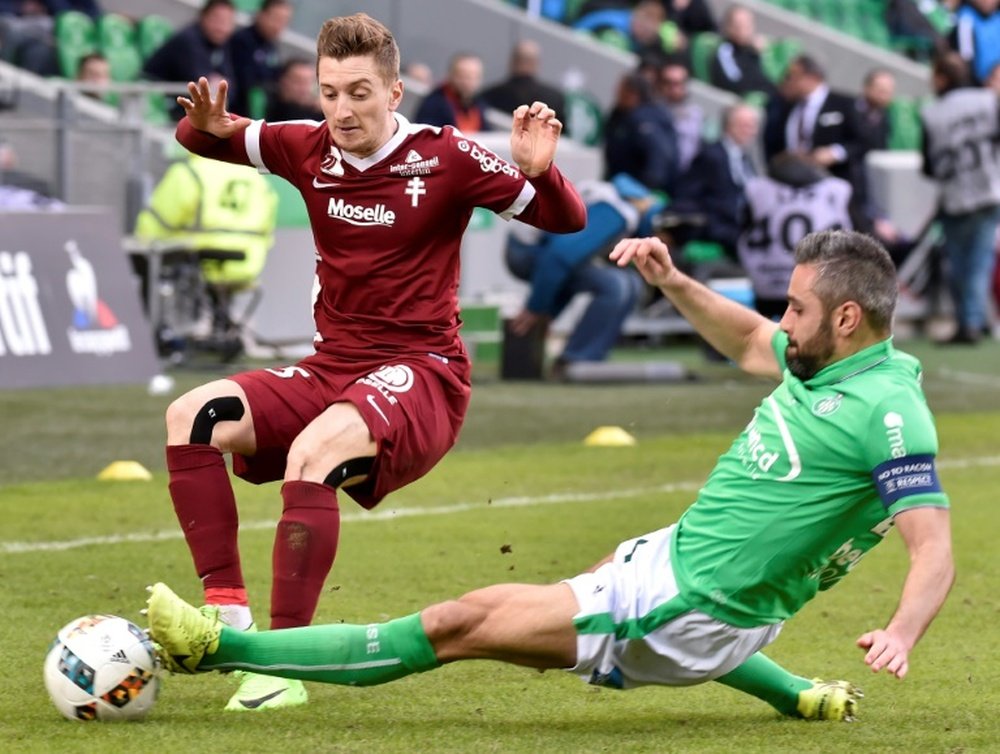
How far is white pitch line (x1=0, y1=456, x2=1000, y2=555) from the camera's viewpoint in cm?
809

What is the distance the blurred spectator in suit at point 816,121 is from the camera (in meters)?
17.2

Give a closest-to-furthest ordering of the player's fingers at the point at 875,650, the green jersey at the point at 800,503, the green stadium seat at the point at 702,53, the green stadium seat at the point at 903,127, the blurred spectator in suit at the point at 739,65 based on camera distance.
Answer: the player's fingers at the point at 875,650
the green jersey at the point at 800,503
the blurred spectator in suit at the point at 739,65
the green stadium seat at the point at 903,127
the green stadium seat at the point at 702,53

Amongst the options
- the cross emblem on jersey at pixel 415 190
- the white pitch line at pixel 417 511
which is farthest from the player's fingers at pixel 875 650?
the white pitch line at pixel 417 511

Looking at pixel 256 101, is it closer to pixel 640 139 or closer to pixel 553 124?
pixel 640 139

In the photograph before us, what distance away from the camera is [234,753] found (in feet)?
15.8

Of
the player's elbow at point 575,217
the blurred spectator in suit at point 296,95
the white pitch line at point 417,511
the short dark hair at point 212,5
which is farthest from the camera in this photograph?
the short dark hair at point 212,5

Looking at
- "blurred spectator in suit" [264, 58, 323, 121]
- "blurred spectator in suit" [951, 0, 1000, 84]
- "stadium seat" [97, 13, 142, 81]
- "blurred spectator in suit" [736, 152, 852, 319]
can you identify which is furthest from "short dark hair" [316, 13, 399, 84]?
"blurred spectator in suit" [951, 0, 1000, 84]

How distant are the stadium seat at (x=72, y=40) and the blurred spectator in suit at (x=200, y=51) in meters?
1.03

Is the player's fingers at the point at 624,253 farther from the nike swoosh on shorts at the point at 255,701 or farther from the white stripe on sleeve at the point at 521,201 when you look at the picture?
the nike swoosh on shorts at the point at 255,701

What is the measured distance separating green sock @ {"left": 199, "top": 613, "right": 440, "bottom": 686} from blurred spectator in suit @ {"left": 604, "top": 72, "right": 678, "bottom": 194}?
487 inches

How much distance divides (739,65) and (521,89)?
4207 millimetres

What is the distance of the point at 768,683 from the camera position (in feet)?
17.7

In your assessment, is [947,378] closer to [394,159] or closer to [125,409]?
[125,409]

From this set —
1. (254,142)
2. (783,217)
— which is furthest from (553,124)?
(783,217)
